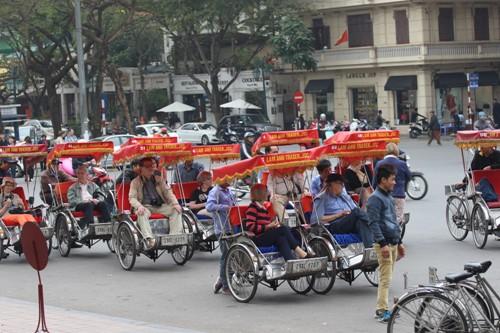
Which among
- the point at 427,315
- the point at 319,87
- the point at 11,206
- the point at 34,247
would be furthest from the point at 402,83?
the point at 427,315

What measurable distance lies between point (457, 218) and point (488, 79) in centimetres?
4360

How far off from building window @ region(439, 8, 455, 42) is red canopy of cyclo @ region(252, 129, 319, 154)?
41268mm

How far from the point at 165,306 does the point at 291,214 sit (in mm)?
3336

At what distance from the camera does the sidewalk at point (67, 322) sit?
11031 mm

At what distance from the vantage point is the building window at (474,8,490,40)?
5912 cm

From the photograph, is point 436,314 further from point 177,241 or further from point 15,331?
point 177,241

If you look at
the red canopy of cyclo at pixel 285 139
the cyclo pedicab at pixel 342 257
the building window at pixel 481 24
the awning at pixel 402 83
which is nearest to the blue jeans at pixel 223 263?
the cyclo pedicab at pixel 342 257

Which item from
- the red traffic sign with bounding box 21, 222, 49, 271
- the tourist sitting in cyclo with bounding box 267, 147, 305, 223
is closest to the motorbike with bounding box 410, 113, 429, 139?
the tourist sitting in cyclo with bounding box 267, 147, 305, 223

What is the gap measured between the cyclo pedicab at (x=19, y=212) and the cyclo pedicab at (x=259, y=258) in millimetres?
4196

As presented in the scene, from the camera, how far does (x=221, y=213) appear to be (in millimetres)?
13812

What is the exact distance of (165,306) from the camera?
1293 cm

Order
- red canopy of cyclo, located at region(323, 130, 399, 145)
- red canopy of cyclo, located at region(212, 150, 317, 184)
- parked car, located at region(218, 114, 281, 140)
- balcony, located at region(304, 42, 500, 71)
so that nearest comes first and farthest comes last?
1. red canopy of cyclo, located at region(212, 150, 317, 184)
2. red canopy of cyclo, located at region(323, 130, 399, 145)
3. parked car, located at region(218, 114, 281, 140)
4. balcony, located at region(304, 42, 500, 71)

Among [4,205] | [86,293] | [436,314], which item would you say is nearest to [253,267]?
[86,293]

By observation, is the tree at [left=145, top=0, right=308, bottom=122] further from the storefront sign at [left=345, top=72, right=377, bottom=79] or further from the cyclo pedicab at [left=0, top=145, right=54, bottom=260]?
the cyclo pedicab at [left=0, top=145, right=54, bottom=260]
